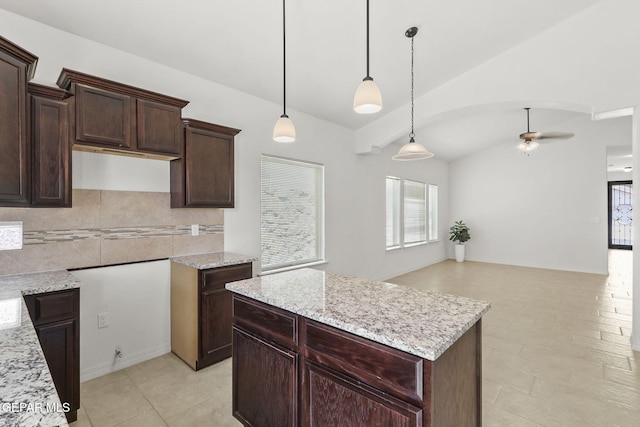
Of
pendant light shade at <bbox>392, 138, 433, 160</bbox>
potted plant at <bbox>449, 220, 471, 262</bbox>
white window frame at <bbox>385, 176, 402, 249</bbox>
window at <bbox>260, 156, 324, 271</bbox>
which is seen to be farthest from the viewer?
potted plant at <bbox>449, 220, 471, 262</bbox>

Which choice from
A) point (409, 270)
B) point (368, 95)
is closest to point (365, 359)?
point (368, 95)

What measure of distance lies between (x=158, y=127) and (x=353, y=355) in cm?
246

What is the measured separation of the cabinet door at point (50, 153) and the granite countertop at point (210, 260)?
101 cm

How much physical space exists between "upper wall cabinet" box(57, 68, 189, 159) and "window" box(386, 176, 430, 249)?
4.50 m

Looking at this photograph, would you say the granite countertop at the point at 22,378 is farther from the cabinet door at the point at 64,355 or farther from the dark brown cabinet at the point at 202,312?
the dark brown cabinet at the point at 202,312

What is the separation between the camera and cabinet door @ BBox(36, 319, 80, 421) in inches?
76.8

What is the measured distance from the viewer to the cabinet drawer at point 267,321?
5.16 ft

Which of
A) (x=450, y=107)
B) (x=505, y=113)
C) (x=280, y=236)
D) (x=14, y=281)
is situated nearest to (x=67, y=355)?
(x=14, y=281)

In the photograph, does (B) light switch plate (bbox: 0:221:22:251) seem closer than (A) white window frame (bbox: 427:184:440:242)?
Yes

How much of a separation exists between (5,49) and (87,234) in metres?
1.39

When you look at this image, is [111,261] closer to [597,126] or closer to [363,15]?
[363,15]

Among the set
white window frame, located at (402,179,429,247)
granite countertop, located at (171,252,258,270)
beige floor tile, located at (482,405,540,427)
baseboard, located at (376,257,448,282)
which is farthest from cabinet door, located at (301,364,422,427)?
white window frame, located at (402,179,429,247)

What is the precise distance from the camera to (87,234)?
2.61m

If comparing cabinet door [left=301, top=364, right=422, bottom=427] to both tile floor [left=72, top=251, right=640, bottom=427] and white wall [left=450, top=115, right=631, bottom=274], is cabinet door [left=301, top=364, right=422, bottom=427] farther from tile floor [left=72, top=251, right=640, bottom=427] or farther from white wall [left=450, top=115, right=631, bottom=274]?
white wall [left=450, top=115, right=631, bottom=274]
